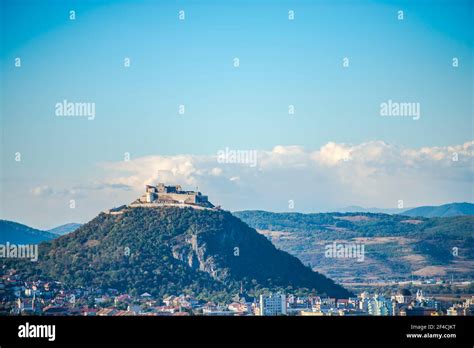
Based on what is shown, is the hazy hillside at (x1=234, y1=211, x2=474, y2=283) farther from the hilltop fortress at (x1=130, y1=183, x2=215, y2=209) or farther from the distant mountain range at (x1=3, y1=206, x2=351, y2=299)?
the hilltop fortress at (x1=130, y1=183, x2=215, y2=209)

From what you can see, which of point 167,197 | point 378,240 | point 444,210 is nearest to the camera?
point 167,197

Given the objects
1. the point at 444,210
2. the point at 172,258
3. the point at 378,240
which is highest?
the point at 444,210

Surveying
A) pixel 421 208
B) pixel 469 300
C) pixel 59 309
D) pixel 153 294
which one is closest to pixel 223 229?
pixel 153 294

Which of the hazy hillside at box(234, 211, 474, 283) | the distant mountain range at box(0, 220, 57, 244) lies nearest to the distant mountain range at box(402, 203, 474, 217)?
the hazy hillside at box(234, 211, 474, 283)

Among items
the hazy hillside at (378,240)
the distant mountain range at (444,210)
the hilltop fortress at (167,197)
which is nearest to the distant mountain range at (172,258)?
the hilltop fortress at (167,197)

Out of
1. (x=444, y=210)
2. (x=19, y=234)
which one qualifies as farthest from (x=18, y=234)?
(x=444, y=210)

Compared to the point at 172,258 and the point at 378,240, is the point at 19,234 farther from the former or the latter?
the point at 378,240
